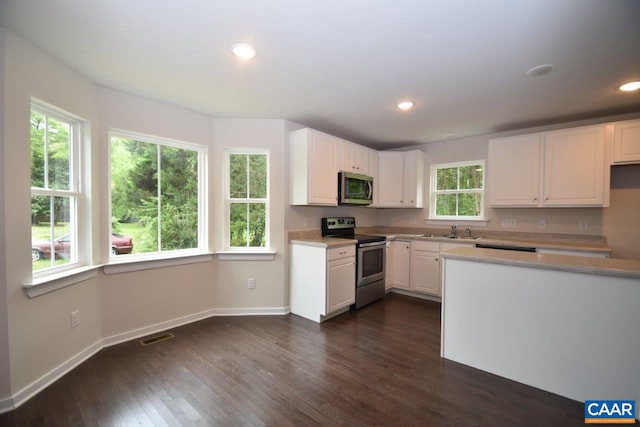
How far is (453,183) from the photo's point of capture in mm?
4473

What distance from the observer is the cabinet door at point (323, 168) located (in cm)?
348

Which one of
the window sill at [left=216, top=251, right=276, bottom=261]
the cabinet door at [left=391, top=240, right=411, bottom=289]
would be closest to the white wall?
the window sill at [left=216, top=251, right=276, bottom=261]

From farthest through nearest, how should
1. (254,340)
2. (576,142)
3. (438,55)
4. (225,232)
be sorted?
(225,232) < (576,142) < (254,340) < (438,55)

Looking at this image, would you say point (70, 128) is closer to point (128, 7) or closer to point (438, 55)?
point (128, 7)

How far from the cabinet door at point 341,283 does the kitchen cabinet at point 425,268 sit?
1.12m

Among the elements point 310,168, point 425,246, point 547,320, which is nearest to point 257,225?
point 310,168

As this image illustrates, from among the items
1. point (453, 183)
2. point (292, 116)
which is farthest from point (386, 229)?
point (292, 116)

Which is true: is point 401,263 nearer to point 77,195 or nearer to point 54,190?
point 77,195

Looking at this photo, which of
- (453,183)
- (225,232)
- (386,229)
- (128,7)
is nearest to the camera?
(128,7)

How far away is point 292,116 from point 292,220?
1.29 metres

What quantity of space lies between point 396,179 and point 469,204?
3.81 ft

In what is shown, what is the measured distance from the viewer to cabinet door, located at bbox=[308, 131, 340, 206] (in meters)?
3.48

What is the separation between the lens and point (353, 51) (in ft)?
6.53

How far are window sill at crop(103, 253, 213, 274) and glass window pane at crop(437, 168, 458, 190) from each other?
3.64 meters
